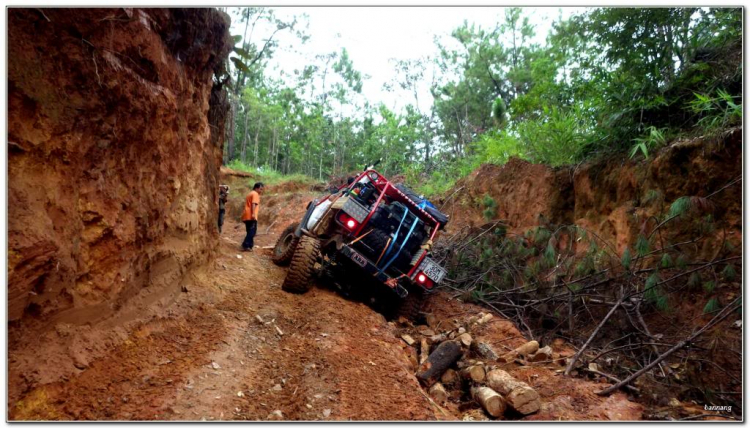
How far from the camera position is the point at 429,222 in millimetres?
6863

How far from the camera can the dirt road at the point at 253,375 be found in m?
2.69

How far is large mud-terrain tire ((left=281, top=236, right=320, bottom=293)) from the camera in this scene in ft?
19.0

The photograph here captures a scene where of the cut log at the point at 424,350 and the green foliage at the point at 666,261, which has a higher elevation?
the green foliage at the point at 666,261

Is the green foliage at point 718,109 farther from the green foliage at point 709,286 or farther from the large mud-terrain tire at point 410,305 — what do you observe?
the large mud-terrain tire at point 410,305

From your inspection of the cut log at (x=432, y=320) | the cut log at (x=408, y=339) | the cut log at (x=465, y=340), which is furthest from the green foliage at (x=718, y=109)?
the cut log at (x=408, y=339)

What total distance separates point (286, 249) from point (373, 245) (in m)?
2.27

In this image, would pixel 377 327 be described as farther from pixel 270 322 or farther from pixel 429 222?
pixel 429 222

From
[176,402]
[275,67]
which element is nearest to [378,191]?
[176,402]

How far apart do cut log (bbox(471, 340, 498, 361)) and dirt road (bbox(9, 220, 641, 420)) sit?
47 cm

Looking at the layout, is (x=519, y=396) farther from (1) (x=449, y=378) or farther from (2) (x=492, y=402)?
(1) (x=449, y=378)

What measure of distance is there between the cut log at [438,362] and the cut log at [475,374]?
0.67 ft

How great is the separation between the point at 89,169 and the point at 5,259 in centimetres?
96

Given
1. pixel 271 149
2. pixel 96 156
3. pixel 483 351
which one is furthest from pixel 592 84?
pixel 271 149

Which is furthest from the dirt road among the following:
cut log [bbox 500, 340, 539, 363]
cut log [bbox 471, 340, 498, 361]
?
cut log [bbox 471, 340, 498, 361]
